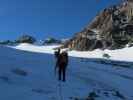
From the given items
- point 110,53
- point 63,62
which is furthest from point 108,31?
point 63,62

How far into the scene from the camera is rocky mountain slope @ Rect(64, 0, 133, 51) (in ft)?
318

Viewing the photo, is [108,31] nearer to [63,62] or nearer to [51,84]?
[63,62]

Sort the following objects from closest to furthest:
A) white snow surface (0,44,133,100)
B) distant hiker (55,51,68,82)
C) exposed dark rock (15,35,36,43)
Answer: white snow surface (0,44,133,100), distant hiker (55,51,68,82), exposed dark rock (15,35,36,43)

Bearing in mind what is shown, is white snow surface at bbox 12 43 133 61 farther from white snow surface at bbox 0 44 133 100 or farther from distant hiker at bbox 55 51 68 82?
distant hiker at bbox 55 51 68 82

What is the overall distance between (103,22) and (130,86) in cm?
8284

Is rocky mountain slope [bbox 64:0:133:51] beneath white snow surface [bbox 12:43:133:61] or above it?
above

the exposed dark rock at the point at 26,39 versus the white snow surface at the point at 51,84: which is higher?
the exposed dark rock at the point at 26,39

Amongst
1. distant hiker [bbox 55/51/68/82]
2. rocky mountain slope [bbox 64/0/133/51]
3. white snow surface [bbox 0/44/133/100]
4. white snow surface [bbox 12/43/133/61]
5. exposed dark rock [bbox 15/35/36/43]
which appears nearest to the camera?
white snow surface [bbox 0/44/133/100]

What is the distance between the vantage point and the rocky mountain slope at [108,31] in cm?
9694

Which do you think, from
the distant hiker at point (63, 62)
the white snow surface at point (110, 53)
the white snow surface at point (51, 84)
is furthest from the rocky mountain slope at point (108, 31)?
the distant hiker at point (63, 62)

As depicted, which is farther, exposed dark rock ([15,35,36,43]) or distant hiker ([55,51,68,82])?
exposed dark rock ([15,35,36,43])

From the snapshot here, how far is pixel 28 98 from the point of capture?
21.0 metres

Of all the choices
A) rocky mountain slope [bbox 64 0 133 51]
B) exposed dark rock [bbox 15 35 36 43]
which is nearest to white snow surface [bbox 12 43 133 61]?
rocky mountain slope [bbox 64 0 133 51]

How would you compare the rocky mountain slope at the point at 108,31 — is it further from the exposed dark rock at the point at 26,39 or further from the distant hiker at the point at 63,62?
the distant hiker at the point at 63,62
